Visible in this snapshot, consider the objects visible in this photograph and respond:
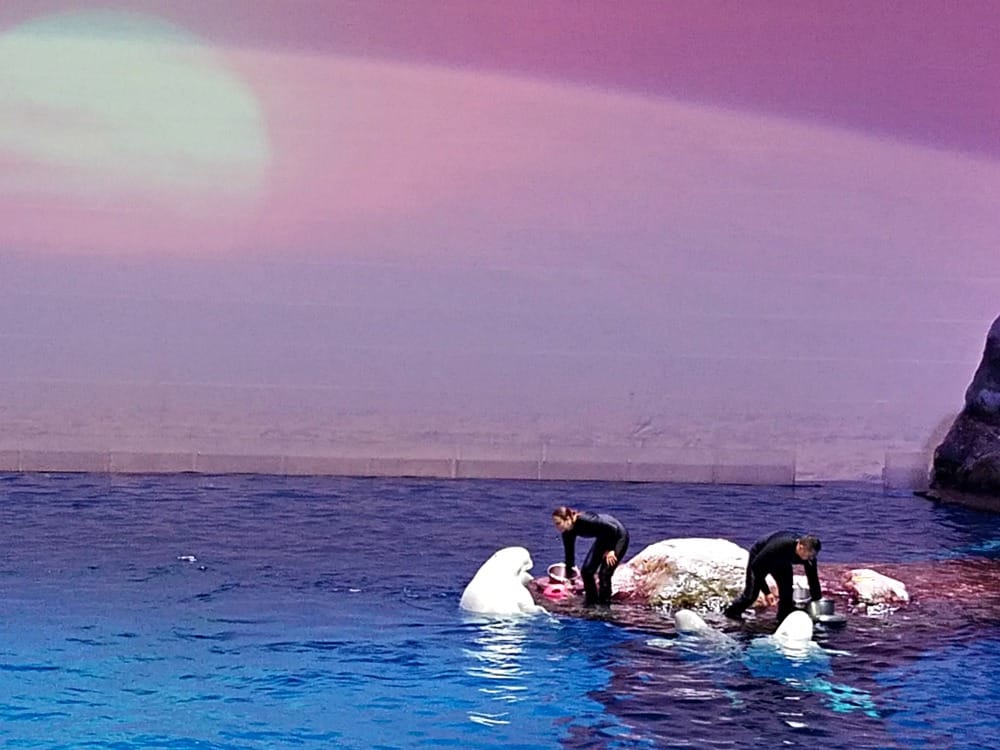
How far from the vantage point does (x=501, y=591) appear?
21.5 feet

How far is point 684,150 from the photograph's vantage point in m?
12.3

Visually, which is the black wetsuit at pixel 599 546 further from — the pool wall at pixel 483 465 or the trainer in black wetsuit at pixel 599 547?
the pool wall at pixel 483 465

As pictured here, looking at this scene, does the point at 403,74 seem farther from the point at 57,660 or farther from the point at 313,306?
the point at 57,660

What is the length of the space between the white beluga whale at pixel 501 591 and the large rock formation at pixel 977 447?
5826 millimetres

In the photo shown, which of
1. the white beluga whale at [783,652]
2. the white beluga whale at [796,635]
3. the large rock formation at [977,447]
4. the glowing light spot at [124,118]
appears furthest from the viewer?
the glowing light spot at [124,118]

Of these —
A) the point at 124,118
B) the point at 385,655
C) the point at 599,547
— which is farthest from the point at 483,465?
the point at 385,655

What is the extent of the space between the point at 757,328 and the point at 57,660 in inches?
330

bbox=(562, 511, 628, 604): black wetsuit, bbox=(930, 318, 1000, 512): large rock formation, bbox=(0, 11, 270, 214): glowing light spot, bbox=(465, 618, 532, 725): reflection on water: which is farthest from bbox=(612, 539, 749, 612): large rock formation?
bbox=(0, 11, 270, 214): glowing light spot

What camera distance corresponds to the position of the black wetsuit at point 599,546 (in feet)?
22.0

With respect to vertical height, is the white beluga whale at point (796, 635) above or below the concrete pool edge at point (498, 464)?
below

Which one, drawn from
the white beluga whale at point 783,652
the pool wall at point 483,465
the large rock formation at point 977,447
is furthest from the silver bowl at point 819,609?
the pool wall at point 483,465

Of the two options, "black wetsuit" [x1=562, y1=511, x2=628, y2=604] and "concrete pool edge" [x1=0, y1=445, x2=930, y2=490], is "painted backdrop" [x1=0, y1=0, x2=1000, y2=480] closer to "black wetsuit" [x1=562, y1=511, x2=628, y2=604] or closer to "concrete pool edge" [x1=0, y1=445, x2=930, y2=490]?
"concrete pool edge" [x1=0, y1=445, x2=930, y2=490]

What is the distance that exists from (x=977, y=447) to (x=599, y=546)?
581 centimetres

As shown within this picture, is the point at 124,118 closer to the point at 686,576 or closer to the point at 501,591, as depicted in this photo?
the point at 501,591
